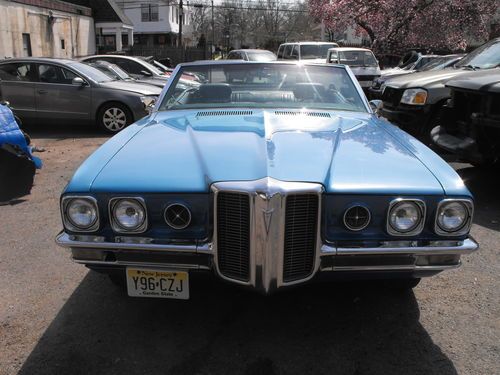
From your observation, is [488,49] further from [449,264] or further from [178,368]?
[178,368]

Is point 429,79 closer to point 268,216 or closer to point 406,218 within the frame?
point 406,218

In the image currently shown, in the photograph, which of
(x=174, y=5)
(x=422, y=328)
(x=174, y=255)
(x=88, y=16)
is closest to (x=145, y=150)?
(x=174, y=255)

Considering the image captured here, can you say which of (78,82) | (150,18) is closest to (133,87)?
(78,82)

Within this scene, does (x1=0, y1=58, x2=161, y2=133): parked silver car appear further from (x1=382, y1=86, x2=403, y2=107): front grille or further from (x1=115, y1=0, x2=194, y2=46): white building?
(x1=115, y1=0, x2=194, y2=46): white building

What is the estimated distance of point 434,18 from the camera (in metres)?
20.2

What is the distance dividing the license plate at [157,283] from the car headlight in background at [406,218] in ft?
3.54

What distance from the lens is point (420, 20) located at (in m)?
20.2

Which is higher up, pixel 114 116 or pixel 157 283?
pixel 114 116

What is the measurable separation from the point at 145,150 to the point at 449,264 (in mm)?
1824

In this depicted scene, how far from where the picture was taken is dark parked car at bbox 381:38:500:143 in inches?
305

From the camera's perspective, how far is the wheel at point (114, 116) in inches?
382

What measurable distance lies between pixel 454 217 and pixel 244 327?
1.35 metres

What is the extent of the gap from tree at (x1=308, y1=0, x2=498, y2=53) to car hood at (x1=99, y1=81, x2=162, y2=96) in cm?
1327

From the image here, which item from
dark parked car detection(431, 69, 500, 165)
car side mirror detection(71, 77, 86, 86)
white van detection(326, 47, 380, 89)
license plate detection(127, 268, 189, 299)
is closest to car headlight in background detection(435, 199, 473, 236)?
license plate detection(127, 268, 189, 299)
